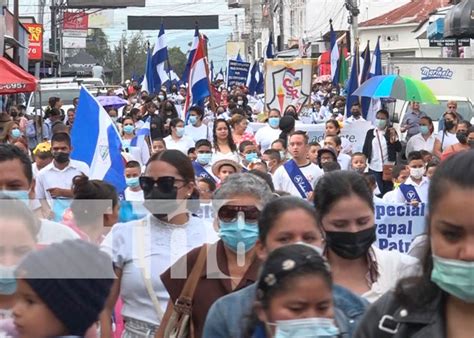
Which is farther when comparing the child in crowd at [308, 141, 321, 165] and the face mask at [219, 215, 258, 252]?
the child in crowd at [308, 141, 321, 165]

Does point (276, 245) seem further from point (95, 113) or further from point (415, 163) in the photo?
point (415, 163)

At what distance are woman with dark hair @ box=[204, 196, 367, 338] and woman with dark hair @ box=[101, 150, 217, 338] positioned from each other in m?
1.05

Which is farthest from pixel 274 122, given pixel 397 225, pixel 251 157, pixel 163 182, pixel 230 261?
pixel 230 261

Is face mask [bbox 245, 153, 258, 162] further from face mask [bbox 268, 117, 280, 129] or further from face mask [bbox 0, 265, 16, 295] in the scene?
face mask [bbox 0, 265, 16, 295]

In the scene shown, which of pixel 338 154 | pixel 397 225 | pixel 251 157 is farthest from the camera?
pixel 338 154

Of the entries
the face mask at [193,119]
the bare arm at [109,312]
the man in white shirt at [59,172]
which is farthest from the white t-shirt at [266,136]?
the bare arm at [109,312]

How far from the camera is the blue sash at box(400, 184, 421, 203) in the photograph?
35.5ft

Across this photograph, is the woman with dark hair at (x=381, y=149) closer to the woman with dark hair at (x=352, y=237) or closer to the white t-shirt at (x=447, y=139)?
the white t-shirt at (x=447, y=139)

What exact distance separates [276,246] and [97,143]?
578 centimetres

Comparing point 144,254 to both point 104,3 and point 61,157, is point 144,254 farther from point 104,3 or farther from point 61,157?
point 104,3

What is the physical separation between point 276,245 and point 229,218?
2.44 ft

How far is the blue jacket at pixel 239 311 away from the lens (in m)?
3.87

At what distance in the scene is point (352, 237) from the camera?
444cm

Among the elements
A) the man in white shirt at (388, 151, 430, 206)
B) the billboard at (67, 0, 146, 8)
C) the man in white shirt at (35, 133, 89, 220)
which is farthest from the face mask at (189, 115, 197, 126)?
the billboard at (67, 0, 146, 8)
